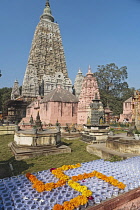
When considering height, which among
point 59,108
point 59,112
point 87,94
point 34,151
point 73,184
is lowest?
point 34,151

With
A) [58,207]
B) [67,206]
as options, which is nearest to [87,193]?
[67,206]

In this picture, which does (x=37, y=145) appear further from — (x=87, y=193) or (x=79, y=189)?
(x=87, y=193)

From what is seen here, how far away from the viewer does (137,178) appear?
457cm

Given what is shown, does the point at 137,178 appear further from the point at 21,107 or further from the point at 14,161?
the point at 21,107

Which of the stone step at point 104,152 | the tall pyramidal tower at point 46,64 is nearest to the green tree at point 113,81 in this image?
the tall pyramidal tower at point 46,64

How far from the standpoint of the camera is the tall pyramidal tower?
127 feet

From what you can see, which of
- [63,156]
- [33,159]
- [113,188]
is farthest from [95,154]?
[113,188]

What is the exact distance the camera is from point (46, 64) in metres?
43.6

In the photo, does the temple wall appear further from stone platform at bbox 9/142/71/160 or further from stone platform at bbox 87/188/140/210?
stone platform at bbox 87/188/140/210

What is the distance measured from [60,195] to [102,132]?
36.1ft

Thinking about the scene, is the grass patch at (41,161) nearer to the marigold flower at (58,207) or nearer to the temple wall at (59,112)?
the marigold flower at (58,207)

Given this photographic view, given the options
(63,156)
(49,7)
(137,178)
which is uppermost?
(49,7)

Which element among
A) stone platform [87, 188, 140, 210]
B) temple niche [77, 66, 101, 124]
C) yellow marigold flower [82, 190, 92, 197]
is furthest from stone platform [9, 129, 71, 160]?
temple niche [77, 66, 101, 124]

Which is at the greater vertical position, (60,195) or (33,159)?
(60,195)
